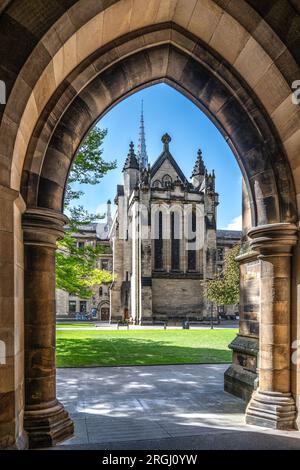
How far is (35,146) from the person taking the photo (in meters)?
4.67

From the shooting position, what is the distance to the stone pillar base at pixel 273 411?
5008 mm

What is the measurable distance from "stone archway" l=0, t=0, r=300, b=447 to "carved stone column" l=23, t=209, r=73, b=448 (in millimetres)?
13

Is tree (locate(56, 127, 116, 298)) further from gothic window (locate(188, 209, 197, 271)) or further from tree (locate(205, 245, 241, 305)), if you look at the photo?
gothic window (locate(188, 209, 197, 271))

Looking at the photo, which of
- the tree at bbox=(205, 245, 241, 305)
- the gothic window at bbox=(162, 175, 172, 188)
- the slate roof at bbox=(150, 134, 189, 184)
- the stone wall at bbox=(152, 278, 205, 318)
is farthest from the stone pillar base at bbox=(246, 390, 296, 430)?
the slate roof at bbox=(150, 134, 189, 184)

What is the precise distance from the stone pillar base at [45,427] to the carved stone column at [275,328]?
2.56 meters

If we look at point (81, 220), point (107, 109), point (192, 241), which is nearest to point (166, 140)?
point (192, 241)

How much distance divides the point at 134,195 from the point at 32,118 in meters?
38.5

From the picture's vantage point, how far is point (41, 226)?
464 centimetres

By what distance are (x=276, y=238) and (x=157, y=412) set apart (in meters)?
3.33

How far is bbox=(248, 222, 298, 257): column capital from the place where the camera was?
5.21m

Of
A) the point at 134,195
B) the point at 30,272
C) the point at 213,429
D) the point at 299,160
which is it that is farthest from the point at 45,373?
the point at 134,195

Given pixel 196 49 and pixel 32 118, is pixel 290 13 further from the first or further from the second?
pixel 32 118

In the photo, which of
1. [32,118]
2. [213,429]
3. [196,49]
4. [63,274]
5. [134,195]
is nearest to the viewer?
[32,118]

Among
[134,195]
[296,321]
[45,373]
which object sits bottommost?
[45,373]
